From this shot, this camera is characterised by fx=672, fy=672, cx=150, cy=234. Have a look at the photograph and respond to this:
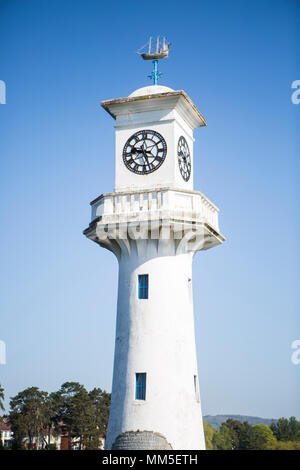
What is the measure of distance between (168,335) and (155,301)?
1432 millimetres

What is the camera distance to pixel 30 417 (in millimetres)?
84000

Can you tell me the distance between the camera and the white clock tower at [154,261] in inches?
998

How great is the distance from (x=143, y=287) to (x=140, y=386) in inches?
153

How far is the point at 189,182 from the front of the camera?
96.5 ft

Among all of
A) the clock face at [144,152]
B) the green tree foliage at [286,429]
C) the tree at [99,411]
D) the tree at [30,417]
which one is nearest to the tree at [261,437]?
the green tree foliage at [286,429]

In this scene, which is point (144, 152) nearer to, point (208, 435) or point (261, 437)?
point (208, 435)

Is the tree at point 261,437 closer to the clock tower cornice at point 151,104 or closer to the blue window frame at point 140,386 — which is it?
the blue window frame at point 140,386

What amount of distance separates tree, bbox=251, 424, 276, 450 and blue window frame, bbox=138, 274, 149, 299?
62.1 meters

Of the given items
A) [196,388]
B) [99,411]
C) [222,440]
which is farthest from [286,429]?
[196,388]
